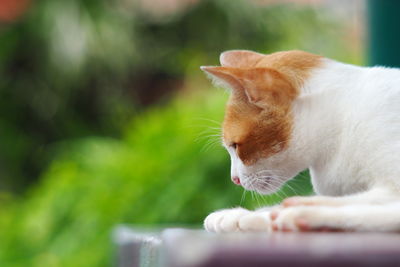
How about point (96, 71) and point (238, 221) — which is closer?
point (238, 221)

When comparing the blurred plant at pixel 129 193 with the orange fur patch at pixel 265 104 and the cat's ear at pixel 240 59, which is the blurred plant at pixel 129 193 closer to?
the cat's ear at pixel 240 59

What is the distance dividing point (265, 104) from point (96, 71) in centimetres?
359

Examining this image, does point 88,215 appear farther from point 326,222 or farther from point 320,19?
point 320,19

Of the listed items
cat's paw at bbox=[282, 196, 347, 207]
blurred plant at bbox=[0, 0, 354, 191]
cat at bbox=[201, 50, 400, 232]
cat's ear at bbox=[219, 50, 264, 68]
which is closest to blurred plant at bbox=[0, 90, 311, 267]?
cat's ear at bbox=[219, 50, 264, 68]

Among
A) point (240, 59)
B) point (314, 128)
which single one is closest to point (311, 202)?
point (314, 128)

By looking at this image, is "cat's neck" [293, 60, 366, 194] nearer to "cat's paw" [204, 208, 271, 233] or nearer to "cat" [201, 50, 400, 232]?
"cat" [201, 50, 400, 232]

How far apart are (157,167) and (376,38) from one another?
3.44 feet

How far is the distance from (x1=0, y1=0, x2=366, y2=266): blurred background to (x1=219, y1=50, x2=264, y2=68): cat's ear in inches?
70.1

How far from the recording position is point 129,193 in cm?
264

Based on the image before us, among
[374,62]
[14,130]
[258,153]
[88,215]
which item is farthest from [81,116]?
[258,153]

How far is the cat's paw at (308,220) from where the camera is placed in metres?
0.71

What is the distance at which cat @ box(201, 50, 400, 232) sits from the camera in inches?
34.5

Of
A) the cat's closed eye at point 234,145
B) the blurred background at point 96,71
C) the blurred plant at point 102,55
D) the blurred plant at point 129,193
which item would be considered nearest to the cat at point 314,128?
the cat's closed eye at point 234,145

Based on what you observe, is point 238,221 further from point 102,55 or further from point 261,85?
point 102,55
